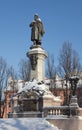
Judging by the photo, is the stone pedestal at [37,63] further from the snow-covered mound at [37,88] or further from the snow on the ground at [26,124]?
the snow on the ground at [26,124]

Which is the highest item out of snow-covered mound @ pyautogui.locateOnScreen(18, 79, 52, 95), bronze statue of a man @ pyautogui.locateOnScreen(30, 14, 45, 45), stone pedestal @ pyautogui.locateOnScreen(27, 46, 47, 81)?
bronze statue of a man @ pyautogui.locateOnScreen(30, 14, 45, 45)

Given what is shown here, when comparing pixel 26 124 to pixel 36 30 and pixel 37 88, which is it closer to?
pixel 37 88

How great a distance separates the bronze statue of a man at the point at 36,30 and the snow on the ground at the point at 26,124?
9.51m

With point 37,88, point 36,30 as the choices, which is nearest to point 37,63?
point 37,88

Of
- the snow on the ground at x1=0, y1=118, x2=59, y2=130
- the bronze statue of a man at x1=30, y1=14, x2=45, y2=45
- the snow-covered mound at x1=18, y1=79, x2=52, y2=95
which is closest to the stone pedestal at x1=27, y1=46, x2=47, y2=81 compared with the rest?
the snow-covered mound at x1=18, y1=79, x2=52, y2=95

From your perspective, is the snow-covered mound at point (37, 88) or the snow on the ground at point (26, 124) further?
the snow-covered mound at point (37, 88)

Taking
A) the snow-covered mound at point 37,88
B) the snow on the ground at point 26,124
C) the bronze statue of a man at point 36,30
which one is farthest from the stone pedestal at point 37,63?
the snow on the ground at point 26,124

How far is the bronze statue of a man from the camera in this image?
27703mm

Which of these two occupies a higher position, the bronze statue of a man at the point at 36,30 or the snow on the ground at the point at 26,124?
the bronze statue of a man at the point at 36,30

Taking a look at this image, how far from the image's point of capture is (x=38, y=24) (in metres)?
28.1

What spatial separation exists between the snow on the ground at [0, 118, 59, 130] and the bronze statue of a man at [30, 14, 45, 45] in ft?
31.2

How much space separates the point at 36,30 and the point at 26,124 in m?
11.1

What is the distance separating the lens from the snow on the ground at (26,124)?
722 inches

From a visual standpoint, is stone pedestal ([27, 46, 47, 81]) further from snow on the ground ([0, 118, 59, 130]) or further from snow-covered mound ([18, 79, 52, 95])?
snow on the ground ([0, 118, 59, 130])
